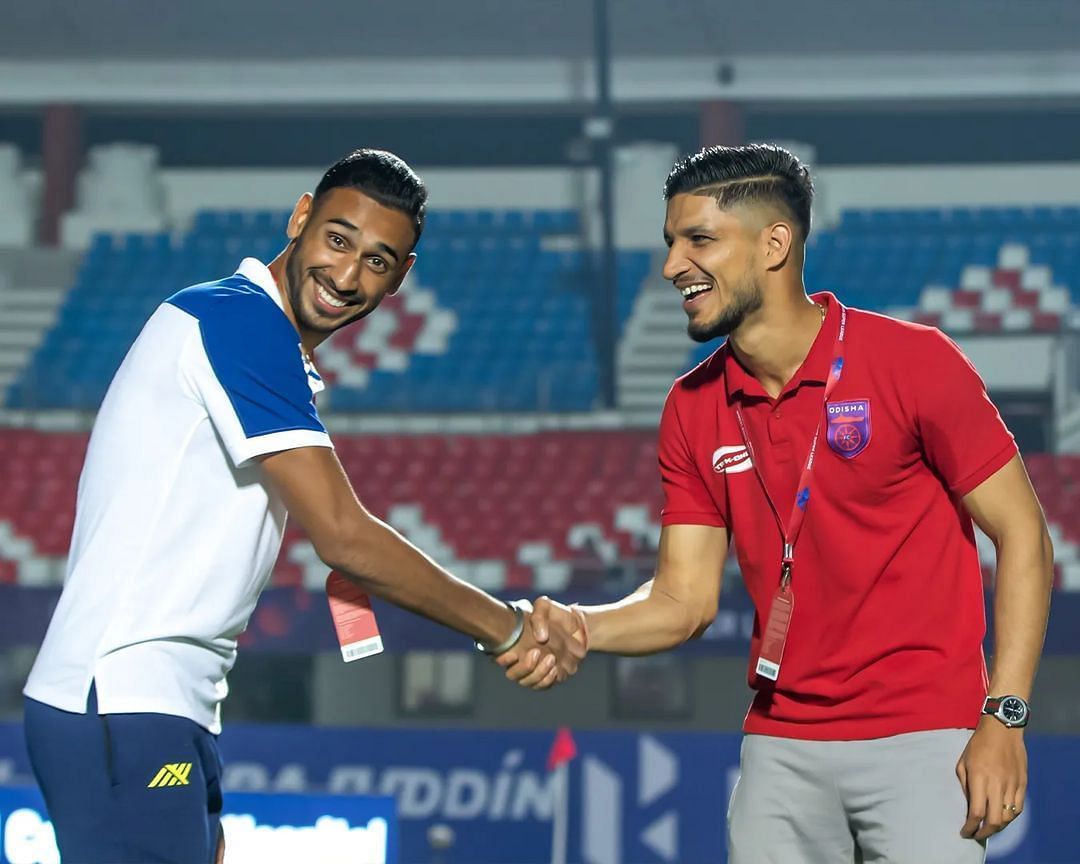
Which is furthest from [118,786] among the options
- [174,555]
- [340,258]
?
[340,258]

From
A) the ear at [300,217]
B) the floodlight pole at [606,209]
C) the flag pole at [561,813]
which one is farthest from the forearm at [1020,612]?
the floodlight pole at [606,209]

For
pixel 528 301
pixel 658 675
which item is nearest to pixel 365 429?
pixel 528 301

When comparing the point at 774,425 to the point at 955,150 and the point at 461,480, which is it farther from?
the point at 955,150

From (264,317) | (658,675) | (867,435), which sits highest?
(264,317)

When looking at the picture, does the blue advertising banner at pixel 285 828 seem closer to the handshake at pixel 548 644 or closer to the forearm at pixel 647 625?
the handshake at pixel 548 644

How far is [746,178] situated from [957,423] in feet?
2.44

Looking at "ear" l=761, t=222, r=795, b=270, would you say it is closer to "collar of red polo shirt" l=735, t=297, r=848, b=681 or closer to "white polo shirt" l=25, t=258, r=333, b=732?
"collar of red polo shirt" l=735, t=297, r=848, b=681

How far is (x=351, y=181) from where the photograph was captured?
3.22 metres

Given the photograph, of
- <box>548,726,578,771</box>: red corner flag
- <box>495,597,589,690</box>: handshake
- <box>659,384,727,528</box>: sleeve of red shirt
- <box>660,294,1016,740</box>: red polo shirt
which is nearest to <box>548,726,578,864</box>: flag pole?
<box>548,726,578,771</box>: red corner flag

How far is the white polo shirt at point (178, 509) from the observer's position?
105 inches

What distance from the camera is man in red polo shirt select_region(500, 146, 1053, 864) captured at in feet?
10.3

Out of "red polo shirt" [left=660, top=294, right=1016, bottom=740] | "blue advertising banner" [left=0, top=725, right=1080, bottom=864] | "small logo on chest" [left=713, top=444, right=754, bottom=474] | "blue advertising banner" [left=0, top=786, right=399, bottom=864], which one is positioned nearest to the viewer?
"red polo shirt" [left=660, top=294, right=1016, bottom=740]

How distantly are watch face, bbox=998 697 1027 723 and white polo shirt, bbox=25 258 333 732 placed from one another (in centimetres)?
142

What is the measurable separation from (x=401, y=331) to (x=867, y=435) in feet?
49.6
